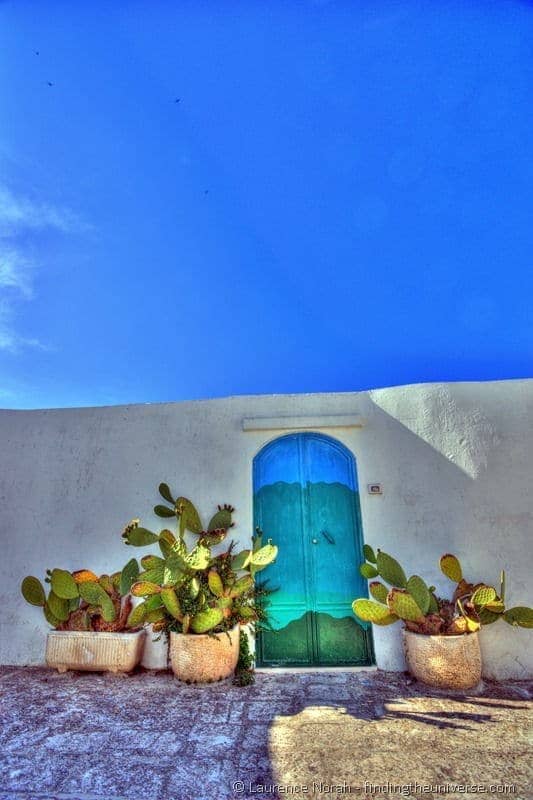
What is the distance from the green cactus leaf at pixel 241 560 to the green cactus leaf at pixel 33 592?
6.41 ft

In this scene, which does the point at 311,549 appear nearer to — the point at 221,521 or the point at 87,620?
the point at 221,521

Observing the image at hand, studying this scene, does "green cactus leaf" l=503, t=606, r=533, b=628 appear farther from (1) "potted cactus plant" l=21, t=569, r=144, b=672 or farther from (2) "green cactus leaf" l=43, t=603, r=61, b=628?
(2) "green cactus leaf" l=43, t=603, r=61, b=628

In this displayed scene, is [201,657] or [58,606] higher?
[58,606]

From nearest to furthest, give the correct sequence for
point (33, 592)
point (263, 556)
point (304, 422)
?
point (263, 556) < point (33, 592) < point (304, 422)

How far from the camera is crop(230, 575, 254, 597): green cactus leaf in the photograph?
3.61 meters

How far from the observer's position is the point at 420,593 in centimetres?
345

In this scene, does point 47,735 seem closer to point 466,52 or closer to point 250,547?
point 250,547

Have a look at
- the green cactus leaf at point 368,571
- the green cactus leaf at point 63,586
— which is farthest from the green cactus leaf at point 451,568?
the green cactus leaf at point 63,586

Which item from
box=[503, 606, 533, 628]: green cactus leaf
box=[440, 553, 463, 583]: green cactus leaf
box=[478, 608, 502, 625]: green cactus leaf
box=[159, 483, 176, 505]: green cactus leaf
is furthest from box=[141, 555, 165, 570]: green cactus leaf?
box=[503, 606, 533, 628]: green cactus leaf

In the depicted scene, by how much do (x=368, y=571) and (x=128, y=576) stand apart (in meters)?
2.27

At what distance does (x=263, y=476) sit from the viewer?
174 inches

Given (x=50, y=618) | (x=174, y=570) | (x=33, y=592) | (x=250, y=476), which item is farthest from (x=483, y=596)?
(x=33, y=592)

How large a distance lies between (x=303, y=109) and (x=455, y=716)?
557 centimetres

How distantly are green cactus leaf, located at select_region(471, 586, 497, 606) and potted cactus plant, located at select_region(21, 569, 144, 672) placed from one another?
300cm
